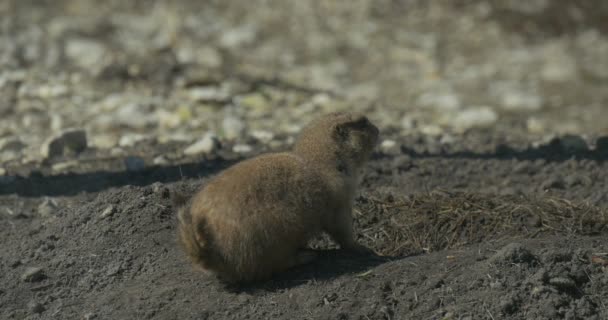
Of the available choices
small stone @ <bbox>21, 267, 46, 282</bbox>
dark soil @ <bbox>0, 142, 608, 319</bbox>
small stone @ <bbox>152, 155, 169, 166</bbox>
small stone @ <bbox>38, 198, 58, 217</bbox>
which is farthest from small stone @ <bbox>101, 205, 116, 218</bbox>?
small stone @ <bbox>152, 155, 169, 166</bbox>

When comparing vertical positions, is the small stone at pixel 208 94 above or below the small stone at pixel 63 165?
above

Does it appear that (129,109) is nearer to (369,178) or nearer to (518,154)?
(369,178)

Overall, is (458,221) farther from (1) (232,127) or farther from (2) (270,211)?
(1) (232,127)

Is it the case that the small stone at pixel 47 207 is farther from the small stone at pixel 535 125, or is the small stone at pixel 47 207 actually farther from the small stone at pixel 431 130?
the small stone at pixel 535 125

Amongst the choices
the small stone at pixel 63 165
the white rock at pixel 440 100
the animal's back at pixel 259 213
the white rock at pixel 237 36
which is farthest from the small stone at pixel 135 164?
the white rock at pixel 237 36

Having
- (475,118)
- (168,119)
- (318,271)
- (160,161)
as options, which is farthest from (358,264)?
(475,118)

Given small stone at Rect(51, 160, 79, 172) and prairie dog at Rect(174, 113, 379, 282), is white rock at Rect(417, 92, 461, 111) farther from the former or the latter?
prairie dog at Rect(174, 113, 379, 282)
